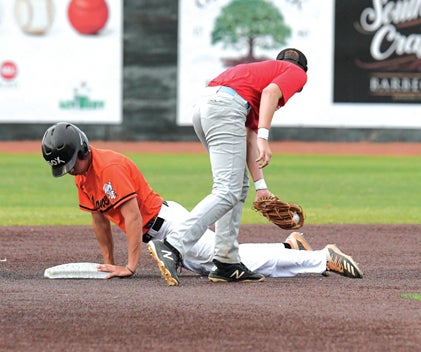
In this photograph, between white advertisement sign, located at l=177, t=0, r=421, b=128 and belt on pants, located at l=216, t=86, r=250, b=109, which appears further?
white advertisement sign, located at l=177, t=0, r=421, b=128

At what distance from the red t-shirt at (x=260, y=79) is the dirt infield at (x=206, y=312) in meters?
1.15

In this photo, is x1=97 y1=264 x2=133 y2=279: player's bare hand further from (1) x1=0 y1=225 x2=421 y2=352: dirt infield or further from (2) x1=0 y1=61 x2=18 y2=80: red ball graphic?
(2) x1=0 y1=61 x2=18 y2=80: red ball graphic

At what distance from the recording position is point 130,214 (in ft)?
20.9

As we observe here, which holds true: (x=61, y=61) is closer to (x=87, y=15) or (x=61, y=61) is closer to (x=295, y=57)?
(x=87, y=15)

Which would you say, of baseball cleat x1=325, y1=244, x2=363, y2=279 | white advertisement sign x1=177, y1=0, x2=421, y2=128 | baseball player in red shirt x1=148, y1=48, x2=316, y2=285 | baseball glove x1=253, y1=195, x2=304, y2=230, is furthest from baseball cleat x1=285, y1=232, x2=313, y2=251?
white advertisement sign x1=177, y1=0, x2=421, y2=128

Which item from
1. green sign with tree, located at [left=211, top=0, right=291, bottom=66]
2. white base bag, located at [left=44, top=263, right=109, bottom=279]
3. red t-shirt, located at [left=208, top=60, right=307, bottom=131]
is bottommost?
white base bag, located at [left=44, top=263, right=109, bottom=279]

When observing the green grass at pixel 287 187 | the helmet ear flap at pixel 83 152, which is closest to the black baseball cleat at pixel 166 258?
the helmet ear flap at pixel 83 152

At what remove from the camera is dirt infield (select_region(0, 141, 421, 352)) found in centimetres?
477

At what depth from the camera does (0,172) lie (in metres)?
17.9

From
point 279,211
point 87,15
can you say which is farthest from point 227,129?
point 87,15

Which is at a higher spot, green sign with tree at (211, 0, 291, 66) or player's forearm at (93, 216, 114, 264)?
Result: green sign with tree at (211, 0, 291, 66)

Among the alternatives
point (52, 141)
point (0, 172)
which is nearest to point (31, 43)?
point (0, 172)

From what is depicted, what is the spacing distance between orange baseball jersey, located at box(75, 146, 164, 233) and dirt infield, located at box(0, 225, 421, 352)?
457 millimetres

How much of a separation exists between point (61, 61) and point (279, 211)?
1782cm
